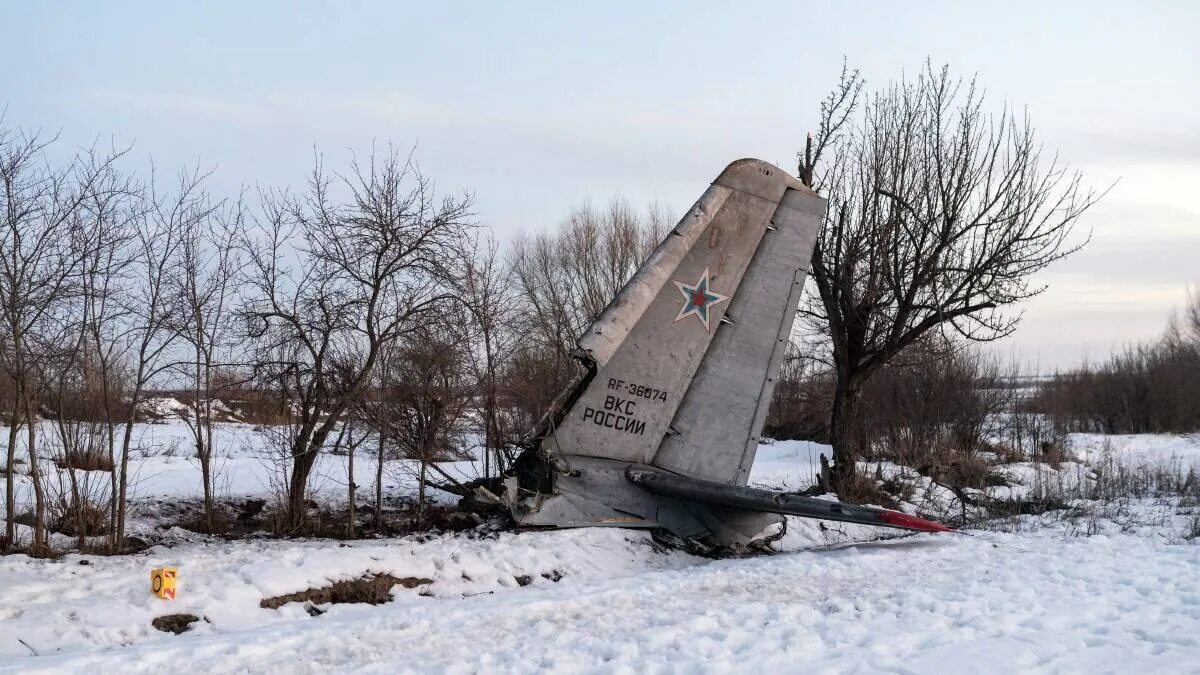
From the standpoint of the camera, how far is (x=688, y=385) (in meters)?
8.07

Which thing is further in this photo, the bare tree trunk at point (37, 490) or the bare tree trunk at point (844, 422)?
the bare tree trunk at point (844, 422)

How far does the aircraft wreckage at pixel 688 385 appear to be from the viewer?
758 centimetres

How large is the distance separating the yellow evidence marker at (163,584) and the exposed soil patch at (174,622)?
0.57 ft

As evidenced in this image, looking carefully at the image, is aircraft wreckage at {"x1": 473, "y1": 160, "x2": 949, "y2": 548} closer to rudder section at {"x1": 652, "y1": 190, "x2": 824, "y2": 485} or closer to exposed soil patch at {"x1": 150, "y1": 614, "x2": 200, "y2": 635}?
rudder section at {"x1": 652, "y1": 190, "x2": 824, "y2": 485}

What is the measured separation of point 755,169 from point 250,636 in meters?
5.65

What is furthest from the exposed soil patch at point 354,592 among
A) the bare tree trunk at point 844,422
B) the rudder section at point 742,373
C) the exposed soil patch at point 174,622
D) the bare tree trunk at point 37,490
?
the bare tree trunk at point 844,422

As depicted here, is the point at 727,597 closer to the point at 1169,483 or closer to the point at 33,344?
the point at 33,344

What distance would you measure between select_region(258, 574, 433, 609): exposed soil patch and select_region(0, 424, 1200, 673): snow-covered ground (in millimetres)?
67

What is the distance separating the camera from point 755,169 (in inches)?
323

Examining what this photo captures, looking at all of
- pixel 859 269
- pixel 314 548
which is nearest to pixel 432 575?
pixel 314 548

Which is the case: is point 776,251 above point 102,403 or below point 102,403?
above

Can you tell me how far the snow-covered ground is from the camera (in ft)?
15.3

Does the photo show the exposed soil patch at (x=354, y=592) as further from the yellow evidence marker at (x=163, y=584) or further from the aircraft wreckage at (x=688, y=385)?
the aircraft wreckage at (x=688, y=385)

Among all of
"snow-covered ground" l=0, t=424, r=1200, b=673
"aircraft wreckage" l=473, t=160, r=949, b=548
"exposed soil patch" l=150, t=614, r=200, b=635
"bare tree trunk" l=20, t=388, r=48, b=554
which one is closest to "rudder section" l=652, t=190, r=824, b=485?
"aircraft wreckage" l=473, t=160, r=949, b=548
